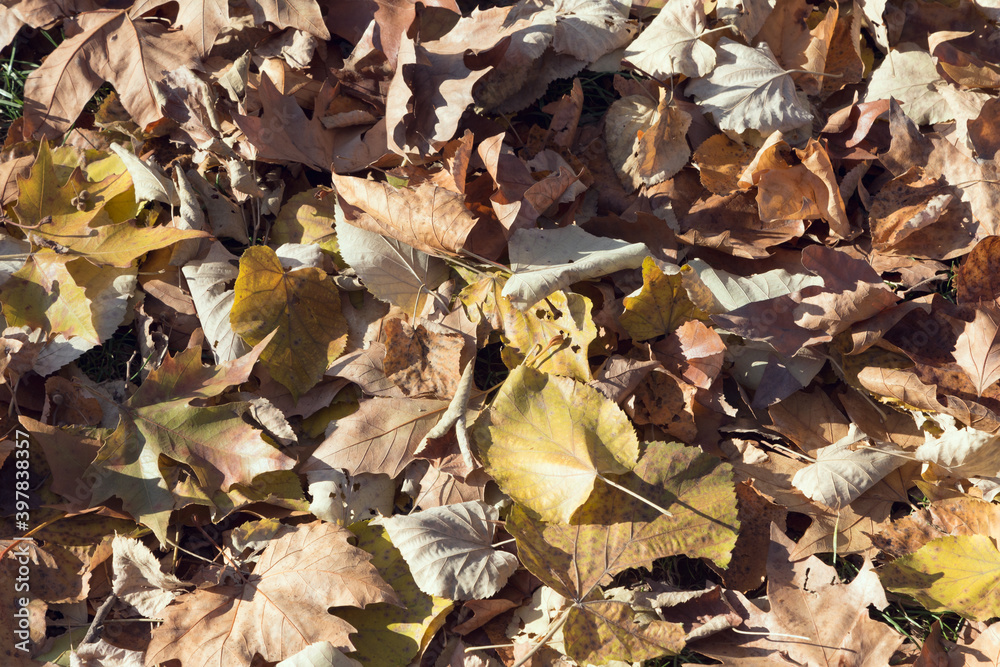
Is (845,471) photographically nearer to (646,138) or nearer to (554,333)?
(554,333)

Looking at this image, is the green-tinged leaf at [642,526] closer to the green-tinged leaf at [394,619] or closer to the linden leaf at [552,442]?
the linden leaf at [552,442]

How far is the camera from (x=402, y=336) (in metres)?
1.90

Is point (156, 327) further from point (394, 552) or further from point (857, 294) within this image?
point (857, 294)

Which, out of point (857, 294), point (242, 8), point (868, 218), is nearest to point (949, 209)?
point (868, 218)

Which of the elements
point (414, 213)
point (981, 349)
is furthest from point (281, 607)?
point (981, 349)

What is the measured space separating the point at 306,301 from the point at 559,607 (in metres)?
1.11

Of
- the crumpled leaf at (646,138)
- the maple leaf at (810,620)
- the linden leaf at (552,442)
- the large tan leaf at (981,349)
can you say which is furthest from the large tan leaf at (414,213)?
the large tan leaf at (981,349)

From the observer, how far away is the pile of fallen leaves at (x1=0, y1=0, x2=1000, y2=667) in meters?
1.72

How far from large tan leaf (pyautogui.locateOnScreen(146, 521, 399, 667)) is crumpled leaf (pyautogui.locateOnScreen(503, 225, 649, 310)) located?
81cm

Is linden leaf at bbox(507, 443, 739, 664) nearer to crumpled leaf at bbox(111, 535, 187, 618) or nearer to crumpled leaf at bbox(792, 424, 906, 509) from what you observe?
crumpled leaf at bbox(792, 424, 906, 509)

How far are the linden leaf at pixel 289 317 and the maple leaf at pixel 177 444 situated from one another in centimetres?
9

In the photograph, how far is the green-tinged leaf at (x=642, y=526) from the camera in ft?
5.54

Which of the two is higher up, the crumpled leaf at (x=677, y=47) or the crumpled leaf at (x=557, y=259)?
the crumpled leaf at (x=677, y=47)

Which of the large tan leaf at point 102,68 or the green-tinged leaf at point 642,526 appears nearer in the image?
the green-tinged leaf at point 642,526
